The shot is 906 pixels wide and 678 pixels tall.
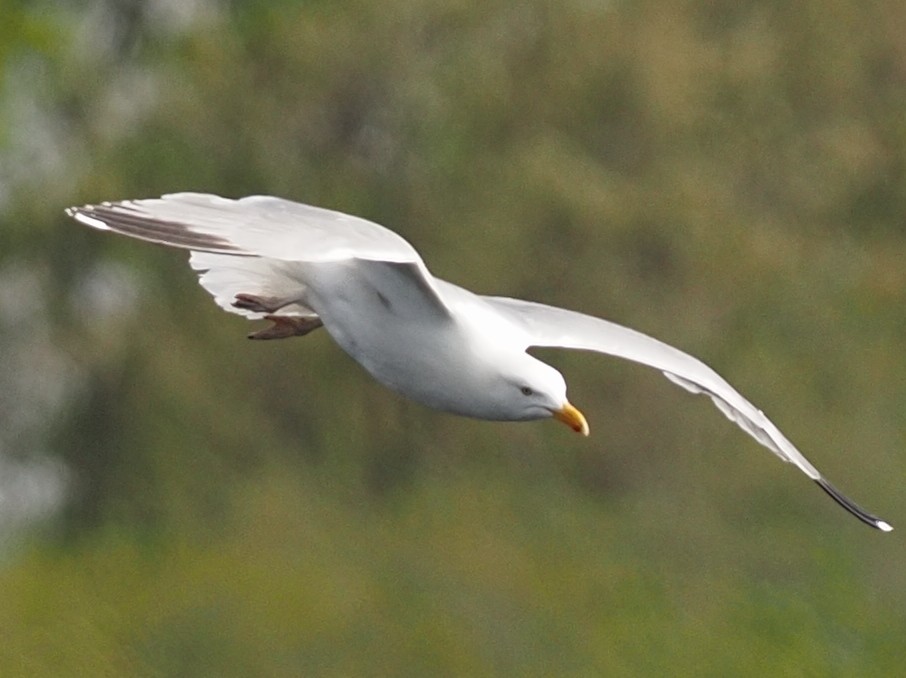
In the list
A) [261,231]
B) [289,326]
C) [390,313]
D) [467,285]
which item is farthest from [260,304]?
[467,285]

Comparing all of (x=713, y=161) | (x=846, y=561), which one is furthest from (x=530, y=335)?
(x=713, y=161)

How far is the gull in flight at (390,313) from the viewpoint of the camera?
12.7 feet

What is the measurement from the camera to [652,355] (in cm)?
468

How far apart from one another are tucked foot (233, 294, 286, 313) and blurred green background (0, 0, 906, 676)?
4.36 m

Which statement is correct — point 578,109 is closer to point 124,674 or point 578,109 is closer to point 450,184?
point 450,184

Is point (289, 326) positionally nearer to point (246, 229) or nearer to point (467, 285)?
point (246, 229)

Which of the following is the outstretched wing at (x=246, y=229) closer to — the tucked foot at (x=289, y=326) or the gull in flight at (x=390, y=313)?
the gull in flight at (x=390, y=313)

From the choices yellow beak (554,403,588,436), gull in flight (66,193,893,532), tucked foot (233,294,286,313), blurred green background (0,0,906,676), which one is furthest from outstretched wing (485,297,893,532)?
blurred green background (0,0,906,676)

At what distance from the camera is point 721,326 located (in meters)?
10.9

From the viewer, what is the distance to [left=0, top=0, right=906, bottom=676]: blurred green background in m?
9.42

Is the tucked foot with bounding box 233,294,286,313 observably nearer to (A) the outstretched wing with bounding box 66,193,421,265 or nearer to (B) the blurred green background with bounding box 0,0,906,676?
(A) the outstretched wing with bounding box 66,193,421,265

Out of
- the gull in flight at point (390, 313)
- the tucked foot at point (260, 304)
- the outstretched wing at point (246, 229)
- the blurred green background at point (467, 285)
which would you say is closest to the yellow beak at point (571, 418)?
the gull in flight at point (390, 313)

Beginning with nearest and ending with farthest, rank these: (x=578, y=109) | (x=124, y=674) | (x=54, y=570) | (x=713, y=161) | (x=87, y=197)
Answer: (x=124, y=674) < (x=54, y=570) < (x=87, y=197) < (x=578, y=109) < (x=713, y=161)

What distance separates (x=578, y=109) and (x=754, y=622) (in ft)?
9.43
